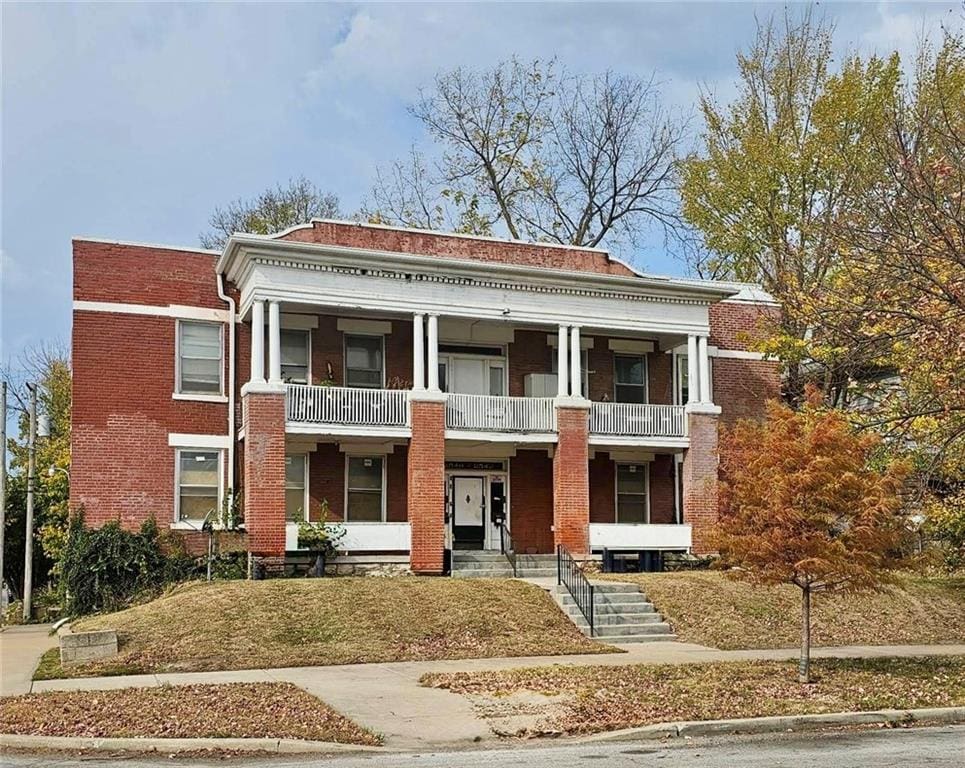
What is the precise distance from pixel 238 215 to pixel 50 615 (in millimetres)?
26764

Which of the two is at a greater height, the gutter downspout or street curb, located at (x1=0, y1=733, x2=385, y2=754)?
the gutter downspout

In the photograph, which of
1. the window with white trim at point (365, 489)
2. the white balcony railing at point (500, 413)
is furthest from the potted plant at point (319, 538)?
the white balcony railing at point (500, 413)

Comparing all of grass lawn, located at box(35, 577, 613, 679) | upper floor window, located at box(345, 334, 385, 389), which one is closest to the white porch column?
upper floor window, located at box(345, 334, 385, 389)

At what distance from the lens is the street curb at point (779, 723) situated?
12.2 metres

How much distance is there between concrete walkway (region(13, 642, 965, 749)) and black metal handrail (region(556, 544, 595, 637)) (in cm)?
152

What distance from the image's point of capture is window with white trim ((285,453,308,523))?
27500mm

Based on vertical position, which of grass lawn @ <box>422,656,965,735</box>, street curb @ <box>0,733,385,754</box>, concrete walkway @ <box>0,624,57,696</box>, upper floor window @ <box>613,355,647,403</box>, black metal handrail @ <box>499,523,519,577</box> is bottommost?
concrete walkway @ <box>0,624,57,696</box>

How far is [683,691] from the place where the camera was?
570 inches

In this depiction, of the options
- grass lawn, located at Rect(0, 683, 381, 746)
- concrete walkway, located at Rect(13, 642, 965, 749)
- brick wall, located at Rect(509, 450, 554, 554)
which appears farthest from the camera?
brick wall, located at Rect(509, 450, 554, 554)

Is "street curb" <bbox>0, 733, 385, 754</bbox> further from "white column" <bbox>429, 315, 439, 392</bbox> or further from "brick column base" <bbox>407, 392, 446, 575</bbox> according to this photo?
"white column" <bbox>429, 315, 439, 392</bbox>

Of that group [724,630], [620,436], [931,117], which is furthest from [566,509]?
[931,117]

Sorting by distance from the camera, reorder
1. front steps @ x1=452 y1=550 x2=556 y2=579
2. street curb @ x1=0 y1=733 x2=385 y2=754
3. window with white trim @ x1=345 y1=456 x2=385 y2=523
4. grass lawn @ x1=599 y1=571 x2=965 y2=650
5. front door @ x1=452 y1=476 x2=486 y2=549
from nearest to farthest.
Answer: street curb @ x1=0 y1=733 x2=385 y2=754 < grass lawn @ x1=599 y1=571 x2=965 y2=650 < front steps @ x1=452 y1=550 x2=556 y2=579 < window with white trim @ x1=345 y1=456 x2=385 y2=523 < front door @ x1=452 y1=476 x2=486 y2=549

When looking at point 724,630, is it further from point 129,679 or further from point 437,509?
point 129,679

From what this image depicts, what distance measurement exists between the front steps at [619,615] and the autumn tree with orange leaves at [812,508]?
597cm
